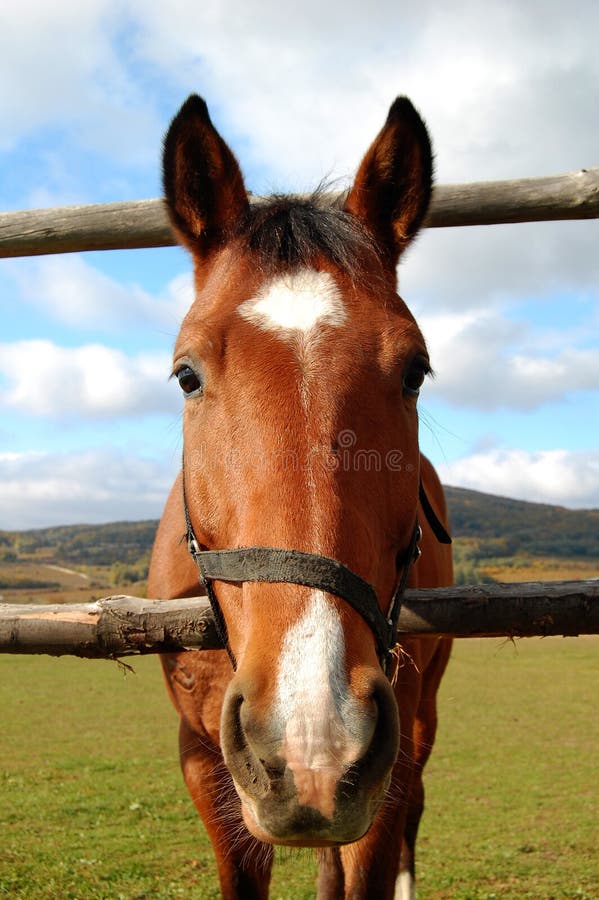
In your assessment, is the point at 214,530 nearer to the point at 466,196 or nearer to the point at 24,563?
the point at 466,196

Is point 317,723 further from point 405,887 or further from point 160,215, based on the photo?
point 405,887

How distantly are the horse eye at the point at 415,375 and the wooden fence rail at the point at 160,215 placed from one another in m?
1.70

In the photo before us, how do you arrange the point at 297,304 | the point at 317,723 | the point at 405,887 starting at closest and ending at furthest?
the point at 317,723
the point at 297,304
the point at 405,887

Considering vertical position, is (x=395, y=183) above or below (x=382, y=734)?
above

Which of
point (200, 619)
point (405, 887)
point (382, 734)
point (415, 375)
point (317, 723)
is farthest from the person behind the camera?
point (405, 887)

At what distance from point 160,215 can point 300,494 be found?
2552 millimetres

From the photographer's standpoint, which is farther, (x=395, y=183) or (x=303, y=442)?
(x=395, y=183)

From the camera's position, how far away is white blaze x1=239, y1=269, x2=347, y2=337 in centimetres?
247

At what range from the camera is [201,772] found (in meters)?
3.81

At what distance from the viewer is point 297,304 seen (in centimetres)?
253

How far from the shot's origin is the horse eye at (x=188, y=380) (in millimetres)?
2670

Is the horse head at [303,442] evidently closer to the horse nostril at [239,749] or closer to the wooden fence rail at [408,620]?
the horse nostril at [239,749]

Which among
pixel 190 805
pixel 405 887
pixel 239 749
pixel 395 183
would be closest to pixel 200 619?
pixel 239 749

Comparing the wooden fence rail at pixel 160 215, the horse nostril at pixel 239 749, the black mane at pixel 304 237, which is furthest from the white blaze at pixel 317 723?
the wooden fence rail at pixel 160 215
